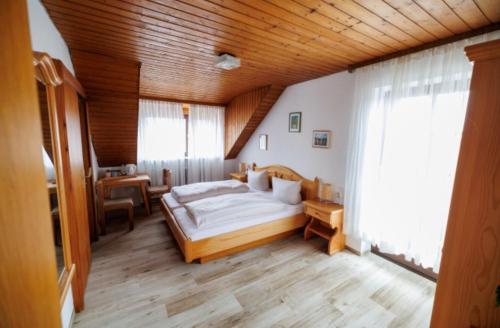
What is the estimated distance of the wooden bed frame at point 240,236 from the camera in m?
2.47

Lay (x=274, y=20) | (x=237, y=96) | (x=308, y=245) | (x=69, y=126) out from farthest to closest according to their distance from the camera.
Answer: (x=237, y=96) < (x=308, y=245) < (x=69, y=126) < (x=274, y=20)

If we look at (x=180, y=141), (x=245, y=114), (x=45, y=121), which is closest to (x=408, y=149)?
(x=245, y=114)

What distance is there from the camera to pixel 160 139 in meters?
4.55

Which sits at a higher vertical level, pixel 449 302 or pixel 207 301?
pixel 449 302

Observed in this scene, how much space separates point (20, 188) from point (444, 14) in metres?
2.50

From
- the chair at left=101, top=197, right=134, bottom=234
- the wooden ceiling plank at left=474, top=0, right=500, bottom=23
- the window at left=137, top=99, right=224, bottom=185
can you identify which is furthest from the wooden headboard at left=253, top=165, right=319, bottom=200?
the chair at left=101, top=197, right=134, bottom=234

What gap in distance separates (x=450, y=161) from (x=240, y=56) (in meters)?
2.27

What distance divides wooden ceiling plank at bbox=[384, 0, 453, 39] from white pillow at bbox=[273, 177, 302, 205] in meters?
2.27

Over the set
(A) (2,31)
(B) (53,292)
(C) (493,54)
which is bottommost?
(B) (53,292)

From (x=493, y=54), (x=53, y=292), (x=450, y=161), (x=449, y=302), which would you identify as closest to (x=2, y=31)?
(x=53, y=292)

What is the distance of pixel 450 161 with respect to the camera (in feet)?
6.20

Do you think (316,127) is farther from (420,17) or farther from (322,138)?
(420,17)

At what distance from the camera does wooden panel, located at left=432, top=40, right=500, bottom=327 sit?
93 cm

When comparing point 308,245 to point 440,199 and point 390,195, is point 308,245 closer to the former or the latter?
point 390,195
